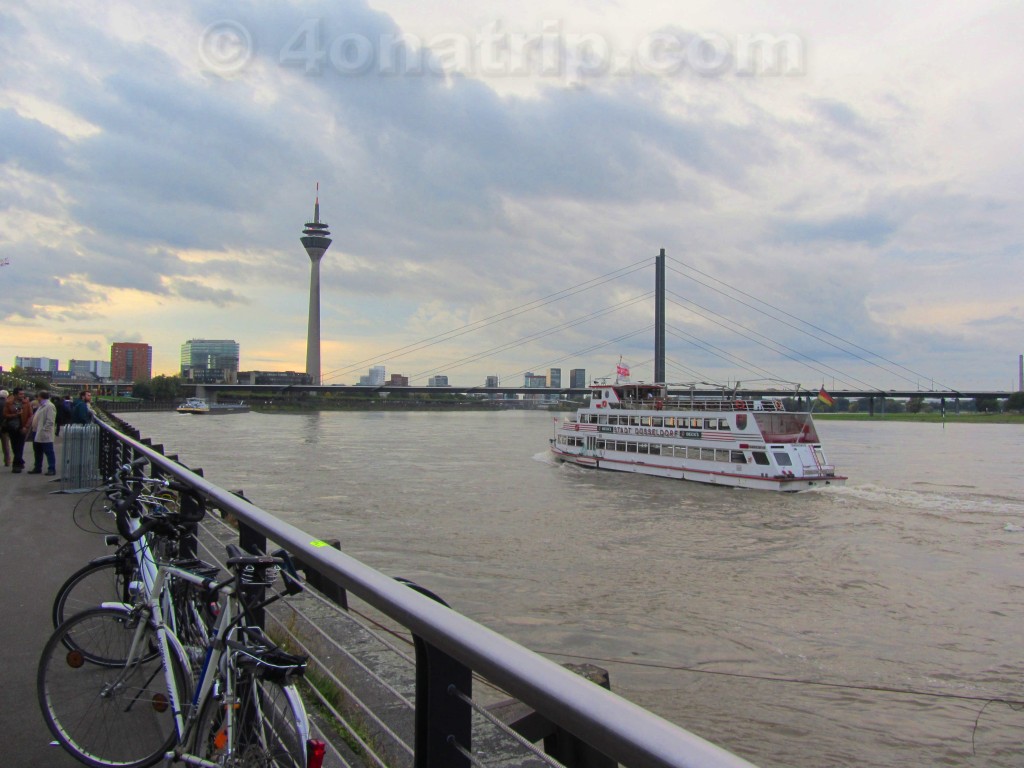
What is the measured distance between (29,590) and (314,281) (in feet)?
543

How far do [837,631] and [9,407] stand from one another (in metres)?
15.1

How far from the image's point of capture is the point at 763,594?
13.0 meters

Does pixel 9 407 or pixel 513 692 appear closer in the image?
pixel 513 692

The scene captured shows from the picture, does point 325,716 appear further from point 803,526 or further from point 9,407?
point 803,526

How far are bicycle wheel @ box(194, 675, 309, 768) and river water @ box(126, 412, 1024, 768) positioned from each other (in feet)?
19.3

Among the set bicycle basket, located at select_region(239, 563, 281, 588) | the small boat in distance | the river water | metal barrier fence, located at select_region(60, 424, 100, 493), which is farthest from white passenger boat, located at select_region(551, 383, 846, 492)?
the small boat in distance

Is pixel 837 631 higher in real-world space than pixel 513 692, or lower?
lower

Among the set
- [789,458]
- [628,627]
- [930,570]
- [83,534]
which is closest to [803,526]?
[930,570]

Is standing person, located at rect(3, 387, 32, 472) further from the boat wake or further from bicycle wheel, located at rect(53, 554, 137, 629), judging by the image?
the boat wake

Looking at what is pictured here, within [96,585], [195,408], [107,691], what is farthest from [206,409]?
[107,691]

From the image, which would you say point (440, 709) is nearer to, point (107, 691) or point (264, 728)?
point (264, 728)

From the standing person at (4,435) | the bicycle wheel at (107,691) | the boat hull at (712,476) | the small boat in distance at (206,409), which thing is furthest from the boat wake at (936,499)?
the small boat in distance at (206,409)

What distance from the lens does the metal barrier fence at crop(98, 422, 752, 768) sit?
3.85 feet

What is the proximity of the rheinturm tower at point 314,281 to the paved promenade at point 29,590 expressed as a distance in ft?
426
